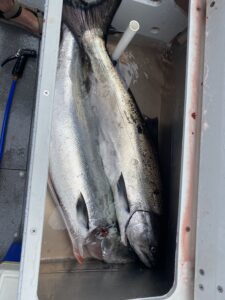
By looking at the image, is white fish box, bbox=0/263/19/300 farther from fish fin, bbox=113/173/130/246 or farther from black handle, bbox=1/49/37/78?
black handle, bbox=1/49/37/78

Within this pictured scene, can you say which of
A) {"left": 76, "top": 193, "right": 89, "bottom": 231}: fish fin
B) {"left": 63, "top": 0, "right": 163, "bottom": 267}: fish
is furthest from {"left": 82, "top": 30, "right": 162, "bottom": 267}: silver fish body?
{"left": 76, "top": 193, "right": 89, "bottom": 231}: fish fin

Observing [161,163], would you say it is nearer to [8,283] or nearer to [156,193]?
[156,193]

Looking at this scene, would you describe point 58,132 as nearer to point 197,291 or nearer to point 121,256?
point 121,256

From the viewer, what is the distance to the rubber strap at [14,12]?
1387 millimetres

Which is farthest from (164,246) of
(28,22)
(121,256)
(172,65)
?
(28,22)

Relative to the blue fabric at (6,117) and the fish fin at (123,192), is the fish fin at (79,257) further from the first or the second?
the blue fabric at (6,117)

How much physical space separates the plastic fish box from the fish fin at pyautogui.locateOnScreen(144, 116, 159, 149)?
3 centimetres

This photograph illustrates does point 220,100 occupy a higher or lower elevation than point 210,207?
higher

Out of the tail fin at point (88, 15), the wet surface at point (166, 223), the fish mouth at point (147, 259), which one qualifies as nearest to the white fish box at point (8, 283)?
the wet surface at point (166, 223)

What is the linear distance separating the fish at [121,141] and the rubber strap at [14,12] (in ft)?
1.46

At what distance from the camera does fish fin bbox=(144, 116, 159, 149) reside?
45.8 inches

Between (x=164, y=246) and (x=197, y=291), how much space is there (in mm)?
296

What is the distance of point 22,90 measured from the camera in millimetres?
1474

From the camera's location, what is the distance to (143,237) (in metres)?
1.03
